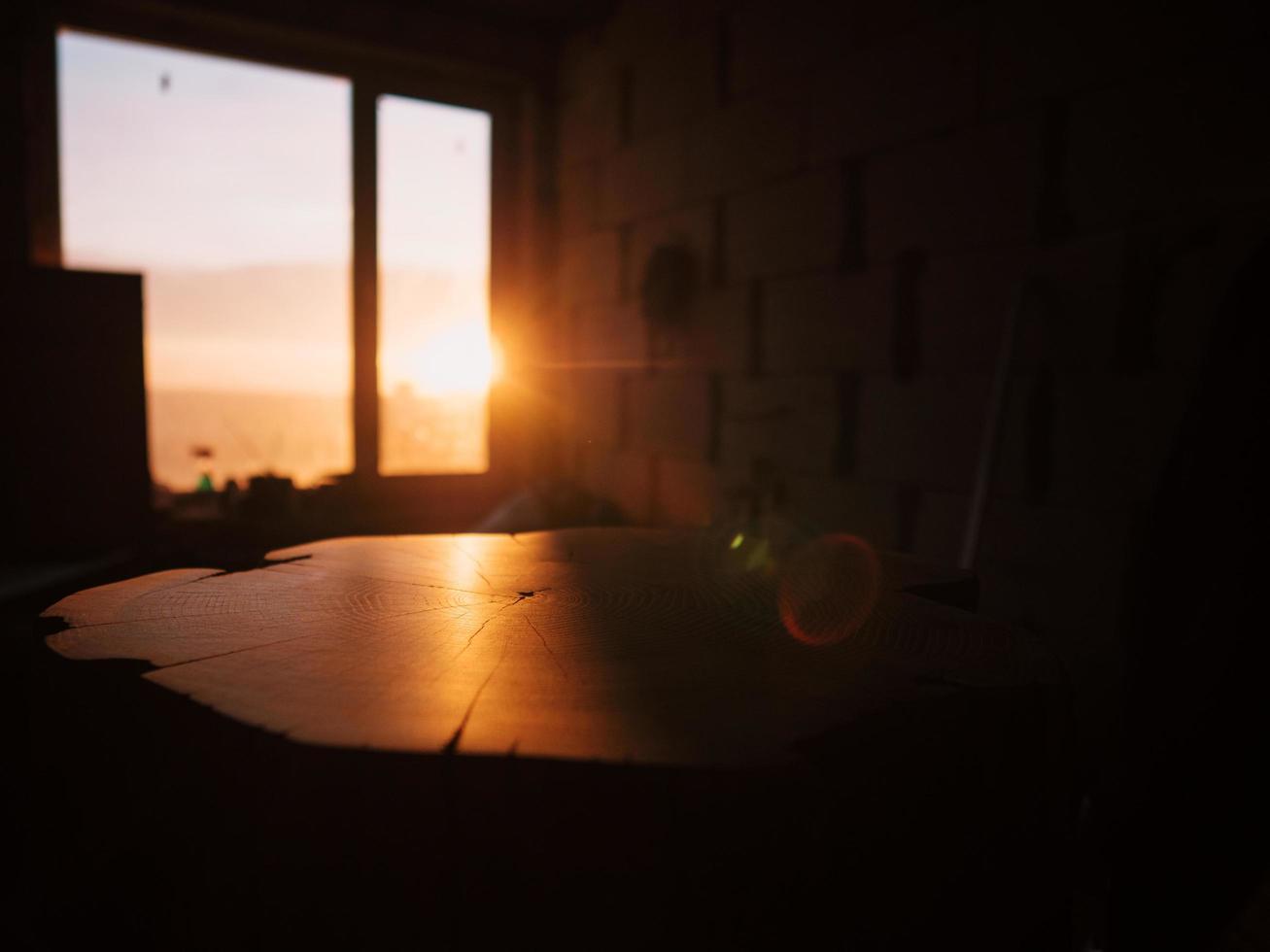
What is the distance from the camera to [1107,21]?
1581mm

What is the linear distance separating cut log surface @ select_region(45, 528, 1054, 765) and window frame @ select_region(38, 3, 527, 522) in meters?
2.24

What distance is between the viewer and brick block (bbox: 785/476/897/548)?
2123mm

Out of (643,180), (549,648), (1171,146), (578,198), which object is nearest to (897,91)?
(1171,146)

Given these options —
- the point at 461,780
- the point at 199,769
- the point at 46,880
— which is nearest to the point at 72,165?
the point at 46,880

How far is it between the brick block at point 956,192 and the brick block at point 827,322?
10 centimetres

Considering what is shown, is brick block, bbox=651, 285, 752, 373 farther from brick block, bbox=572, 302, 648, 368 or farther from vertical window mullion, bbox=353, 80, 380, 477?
vertical window mullion, bbox=353, 80, 380, 477

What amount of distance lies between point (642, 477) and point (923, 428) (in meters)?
1.31

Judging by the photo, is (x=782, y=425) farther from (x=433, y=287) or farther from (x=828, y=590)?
(x=433, y=287)

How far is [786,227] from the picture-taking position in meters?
2.39

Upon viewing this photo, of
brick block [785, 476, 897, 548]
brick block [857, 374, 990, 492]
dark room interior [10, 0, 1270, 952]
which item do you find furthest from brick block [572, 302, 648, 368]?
brick block [857, 374, 990, 492]

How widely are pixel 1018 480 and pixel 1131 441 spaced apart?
0.26 m

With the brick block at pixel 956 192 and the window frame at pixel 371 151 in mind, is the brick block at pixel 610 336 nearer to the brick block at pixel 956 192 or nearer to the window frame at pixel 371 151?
the window frame at pixel 371 151

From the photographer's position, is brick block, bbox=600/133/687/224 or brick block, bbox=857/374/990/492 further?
brick block, bbox=600/133/687/224

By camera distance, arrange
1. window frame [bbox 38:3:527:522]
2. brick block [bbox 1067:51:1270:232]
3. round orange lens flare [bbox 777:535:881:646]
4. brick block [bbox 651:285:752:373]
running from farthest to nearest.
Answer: window frame [bbox 38:3:527:522] < brick block [bbox 651:285:752:373] < brick block [bbox 1067:51:1270:232] < round orange lens flare [bbox 777:535:881:646]
